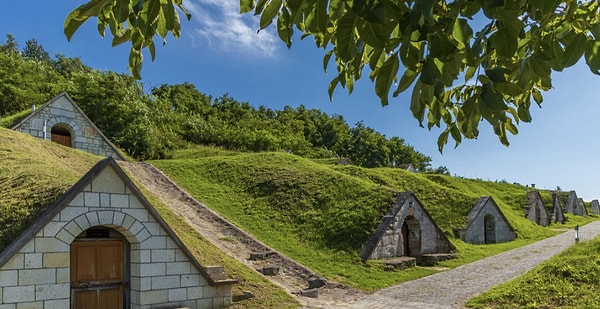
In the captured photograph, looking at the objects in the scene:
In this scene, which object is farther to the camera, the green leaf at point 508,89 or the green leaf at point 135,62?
the green leaf at point 135,62

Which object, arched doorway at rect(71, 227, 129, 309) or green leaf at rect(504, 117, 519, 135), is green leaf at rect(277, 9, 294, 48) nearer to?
green leaf at rect(504, 117, 519, 135)

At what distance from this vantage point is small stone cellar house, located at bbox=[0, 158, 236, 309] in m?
7.04

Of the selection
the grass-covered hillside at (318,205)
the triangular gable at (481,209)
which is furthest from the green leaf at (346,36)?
the triangular gable at (481,209)

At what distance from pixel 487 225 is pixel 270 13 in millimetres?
21594

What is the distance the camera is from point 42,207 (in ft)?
27.2

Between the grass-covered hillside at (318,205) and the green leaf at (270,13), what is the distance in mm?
11023

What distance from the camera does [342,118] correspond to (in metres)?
65.2

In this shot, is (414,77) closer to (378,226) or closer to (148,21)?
(148,21)

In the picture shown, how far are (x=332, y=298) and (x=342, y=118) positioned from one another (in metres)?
55.0

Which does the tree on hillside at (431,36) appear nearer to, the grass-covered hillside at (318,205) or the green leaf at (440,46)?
the green leaf at (440,46)

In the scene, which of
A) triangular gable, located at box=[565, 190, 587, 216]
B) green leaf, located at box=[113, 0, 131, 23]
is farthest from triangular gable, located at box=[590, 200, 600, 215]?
green leaf, located at box=[113, 0, 131, 23]

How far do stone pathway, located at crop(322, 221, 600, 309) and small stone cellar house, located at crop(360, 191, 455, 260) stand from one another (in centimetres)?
152

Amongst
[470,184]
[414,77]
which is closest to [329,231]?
[414,77]

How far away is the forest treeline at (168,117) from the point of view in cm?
2609
